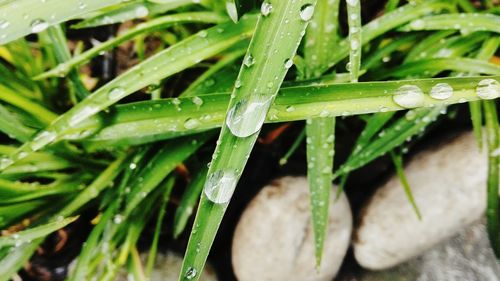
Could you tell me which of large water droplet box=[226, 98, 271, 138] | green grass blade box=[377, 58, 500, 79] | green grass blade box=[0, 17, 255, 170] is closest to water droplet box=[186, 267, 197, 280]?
large water droplet box=[226, 98, 271, 138]

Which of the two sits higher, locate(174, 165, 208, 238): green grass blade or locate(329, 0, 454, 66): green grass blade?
locate(329, 0, 454, 66): green grass blade

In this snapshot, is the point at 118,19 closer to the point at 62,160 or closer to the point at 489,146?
the point at 62,160

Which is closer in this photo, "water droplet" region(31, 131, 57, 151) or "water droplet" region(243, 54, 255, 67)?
"water droplet" region(243, 54, 255, 67)

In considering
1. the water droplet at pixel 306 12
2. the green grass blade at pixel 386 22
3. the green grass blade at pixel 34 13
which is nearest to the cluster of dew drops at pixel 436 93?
the water droplet at pixel 306 12

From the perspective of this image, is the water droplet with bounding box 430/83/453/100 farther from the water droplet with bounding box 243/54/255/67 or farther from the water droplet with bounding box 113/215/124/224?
the water droplet with bounding box 113/215/124/224

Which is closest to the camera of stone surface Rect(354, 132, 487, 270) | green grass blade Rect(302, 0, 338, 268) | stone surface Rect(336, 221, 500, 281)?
green grass blade Rect(302, 0, 338, 268)

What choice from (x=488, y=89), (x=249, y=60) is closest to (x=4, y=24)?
(x=249, y=60)

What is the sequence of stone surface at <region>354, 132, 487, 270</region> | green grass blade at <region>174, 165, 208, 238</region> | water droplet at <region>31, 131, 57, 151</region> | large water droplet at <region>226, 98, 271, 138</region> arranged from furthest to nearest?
stone surface at <region>354, 132, 487, 270</region>, green grass blade at <region>174, 165, 208, 238</region>, water droplet at <region>31, 131, 57, 151</region>, large water droplet at <region>226, 98, 271, 138</region>

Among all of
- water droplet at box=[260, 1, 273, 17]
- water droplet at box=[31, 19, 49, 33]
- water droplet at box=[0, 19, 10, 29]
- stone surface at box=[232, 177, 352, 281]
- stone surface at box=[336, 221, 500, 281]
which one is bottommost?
stone surface at box=[336, 221, 500, 281]
